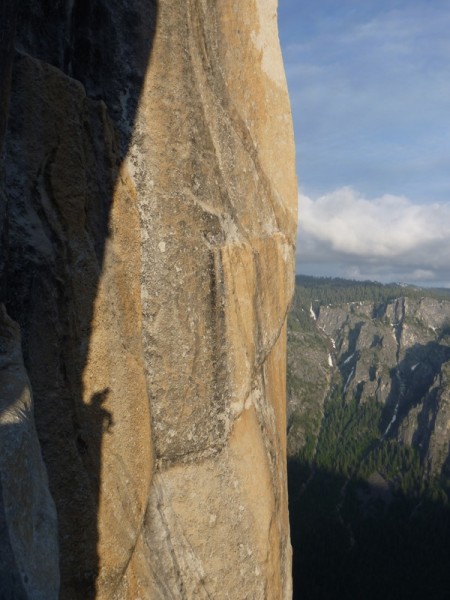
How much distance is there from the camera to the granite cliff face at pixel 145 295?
21.8 feet

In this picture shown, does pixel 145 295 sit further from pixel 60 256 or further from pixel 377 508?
pixel 377 508

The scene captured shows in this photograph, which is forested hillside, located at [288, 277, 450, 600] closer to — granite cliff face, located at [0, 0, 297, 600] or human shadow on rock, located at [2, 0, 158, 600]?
granite cliff face, located at [0, 0, 297, 600]

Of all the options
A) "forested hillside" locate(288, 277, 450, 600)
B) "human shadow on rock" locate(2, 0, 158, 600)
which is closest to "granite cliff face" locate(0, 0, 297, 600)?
"human shadow on rock" locate(2, 0, 158, 600)

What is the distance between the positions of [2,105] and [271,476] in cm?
816

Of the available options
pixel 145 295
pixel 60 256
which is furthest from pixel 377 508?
pixel 60 256

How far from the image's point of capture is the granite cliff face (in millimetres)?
6652

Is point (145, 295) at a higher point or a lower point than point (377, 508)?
higher

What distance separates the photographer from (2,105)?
5309 mm

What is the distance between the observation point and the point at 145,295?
28.9 ft

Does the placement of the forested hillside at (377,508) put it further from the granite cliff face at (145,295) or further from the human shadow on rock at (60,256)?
the human shadow on rock at (60,256)

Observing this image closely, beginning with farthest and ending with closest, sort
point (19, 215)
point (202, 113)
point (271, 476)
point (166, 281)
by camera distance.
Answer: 1. point (271, 476)
2. point (202, 113)
3. point (166, 281)
4. point (19, 215)

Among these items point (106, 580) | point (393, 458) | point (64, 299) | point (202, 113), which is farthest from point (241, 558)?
point (393, 458)

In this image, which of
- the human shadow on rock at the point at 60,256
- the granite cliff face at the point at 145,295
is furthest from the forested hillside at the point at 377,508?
the human shadow on rock at the point at 60,256

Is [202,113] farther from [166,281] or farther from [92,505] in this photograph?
[92,505]
